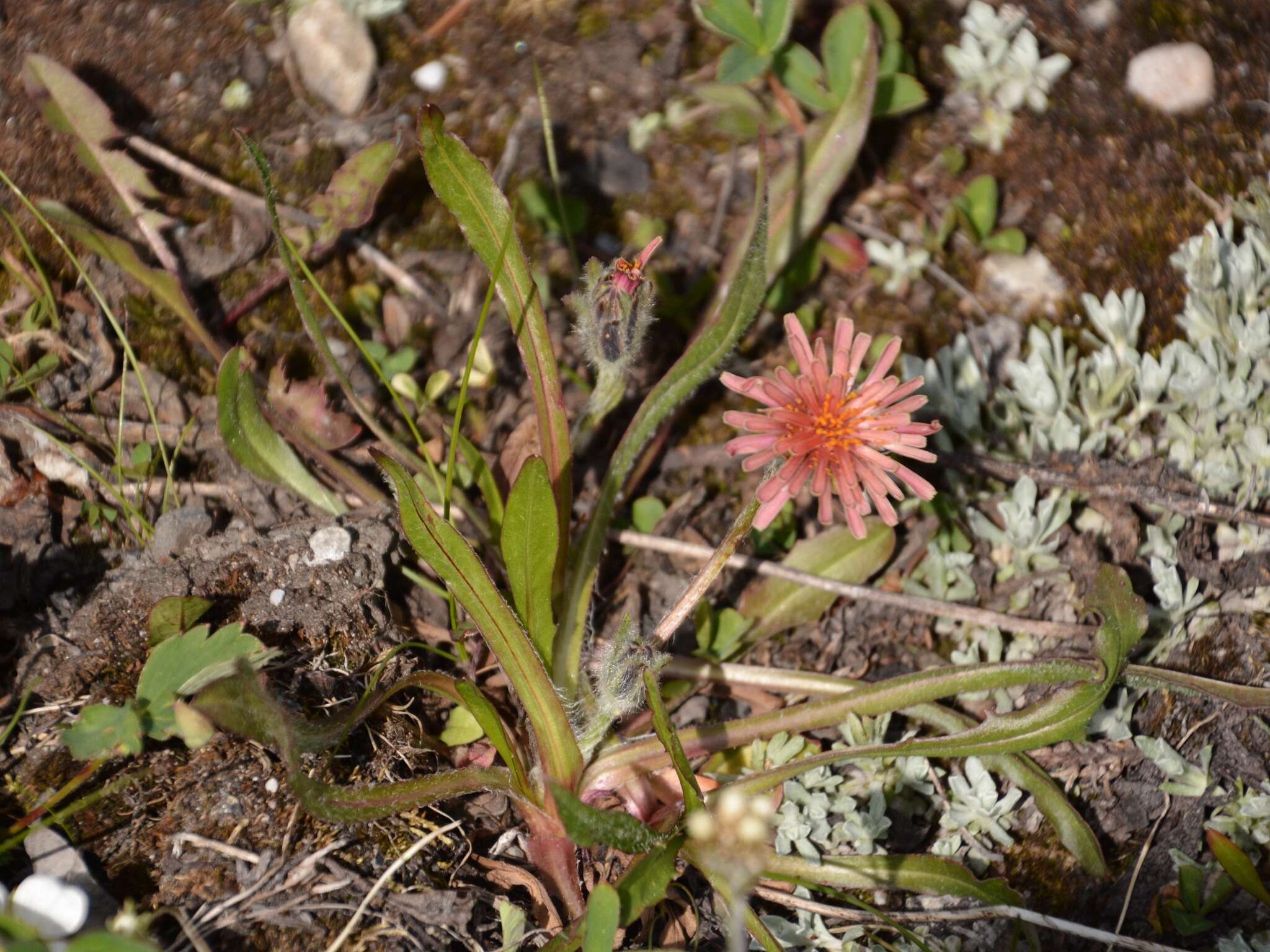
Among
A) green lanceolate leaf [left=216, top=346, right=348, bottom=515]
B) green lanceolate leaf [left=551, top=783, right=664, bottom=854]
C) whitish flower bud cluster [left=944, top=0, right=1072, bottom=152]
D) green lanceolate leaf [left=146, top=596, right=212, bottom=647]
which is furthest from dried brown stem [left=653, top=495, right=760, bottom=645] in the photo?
whitish flower bud cluster [left=944, top=0, right=1072, bottom=152]

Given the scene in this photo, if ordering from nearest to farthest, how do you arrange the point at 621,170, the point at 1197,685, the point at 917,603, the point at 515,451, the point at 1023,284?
the point at 1197,685 → the point at 917,603 → the point at 515,451 → the point at 1023,284 → the point at 621,170

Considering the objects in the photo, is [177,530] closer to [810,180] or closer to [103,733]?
[103,733]

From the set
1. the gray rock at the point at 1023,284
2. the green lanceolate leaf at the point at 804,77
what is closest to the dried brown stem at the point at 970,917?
the gray rock at the point at 1023,284

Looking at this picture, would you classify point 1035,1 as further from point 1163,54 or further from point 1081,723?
point 1081,723

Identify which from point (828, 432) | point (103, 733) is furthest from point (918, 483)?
point (103, 733)

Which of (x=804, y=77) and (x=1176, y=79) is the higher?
(x=804, y=77)
